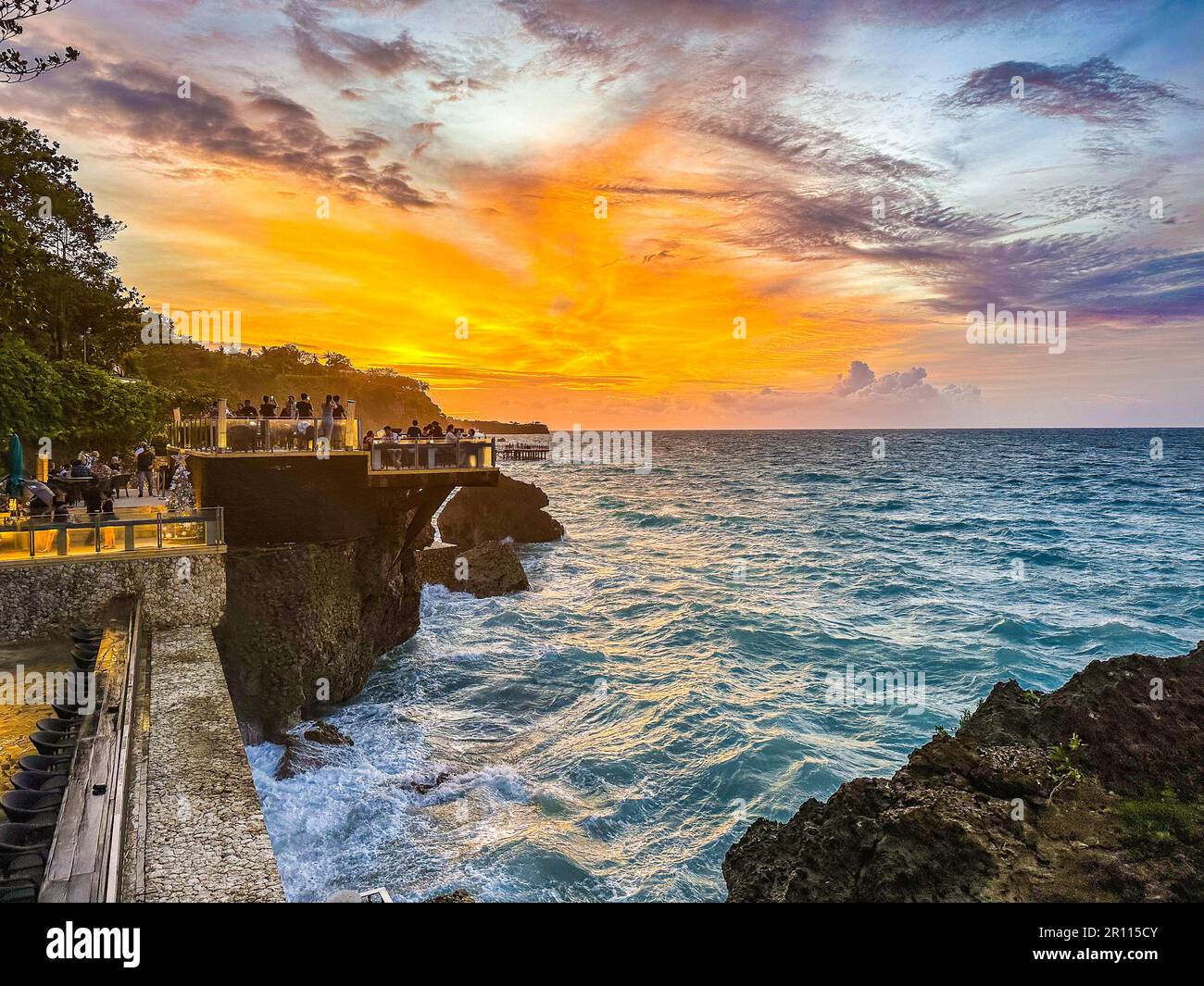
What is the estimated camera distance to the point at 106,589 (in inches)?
536

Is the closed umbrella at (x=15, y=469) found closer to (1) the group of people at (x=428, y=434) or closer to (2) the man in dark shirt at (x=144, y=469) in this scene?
(2) the man in dark shirt at (x=144, y=469)

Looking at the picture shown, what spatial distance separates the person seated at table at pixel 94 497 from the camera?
62.5 ft

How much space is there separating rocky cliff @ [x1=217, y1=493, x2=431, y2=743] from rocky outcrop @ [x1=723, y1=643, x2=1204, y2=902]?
39.8 ft

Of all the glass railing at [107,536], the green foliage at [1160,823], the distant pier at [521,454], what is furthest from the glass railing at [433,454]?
the distant pier at [521,454]

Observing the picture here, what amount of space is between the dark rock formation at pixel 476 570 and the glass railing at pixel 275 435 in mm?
13320

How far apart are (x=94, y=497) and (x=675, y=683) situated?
18.4 m

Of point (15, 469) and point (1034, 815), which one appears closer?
point (1034, 815)

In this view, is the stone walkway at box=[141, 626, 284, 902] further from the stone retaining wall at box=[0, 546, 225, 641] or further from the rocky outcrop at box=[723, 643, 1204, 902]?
the rocky outcrop at box=[723, 643, 1204, 902]

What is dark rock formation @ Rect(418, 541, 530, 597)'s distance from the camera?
32.3 metres

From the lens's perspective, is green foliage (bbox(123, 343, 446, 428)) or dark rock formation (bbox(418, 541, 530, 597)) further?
green foliage (bbox(123, 343, 446, 428))

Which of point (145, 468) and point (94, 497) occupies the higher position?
point (145, 468)

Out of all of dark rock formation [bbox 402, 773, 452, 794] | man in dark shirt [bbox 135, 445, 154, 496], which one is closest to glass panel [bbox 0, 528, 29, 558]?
dark rock formation [bbox 402, 773, 452, 794]

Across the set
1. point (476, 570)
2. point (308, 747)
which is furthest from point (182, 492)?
point (476, 570)

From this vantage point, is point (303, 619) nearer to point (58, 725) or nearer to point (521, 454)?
point (58, 725)
